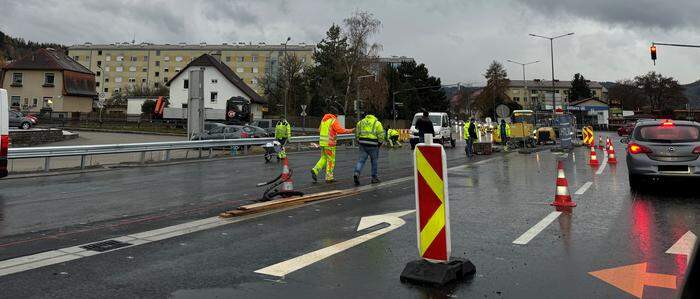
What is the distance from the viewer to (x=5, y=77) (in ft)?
208

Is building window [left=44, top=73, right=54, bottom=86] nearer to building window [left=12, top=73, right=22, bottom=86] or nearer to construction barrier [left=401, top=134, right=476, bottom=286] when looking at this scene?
building window [left=12, top=73, right=22, bottom=86]

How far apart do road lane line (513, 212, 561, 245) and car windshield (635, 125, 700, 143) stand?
3842 millimetres

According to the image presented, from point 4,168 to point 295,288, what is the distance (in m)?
8.99

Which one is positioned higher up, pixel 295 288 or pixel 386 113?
pixel 386 113

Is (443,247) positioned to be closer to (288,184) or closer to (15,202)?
(288,184)

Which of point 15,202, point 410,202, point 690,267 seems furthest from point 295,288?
point 15,202

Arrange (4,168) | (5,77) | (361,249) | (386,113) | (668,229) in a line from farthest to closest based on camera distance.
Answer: (386,113), (5,77), (4,168), (668,229), (361,249)

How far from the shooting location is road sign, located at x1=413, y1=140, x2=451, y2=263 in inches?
172

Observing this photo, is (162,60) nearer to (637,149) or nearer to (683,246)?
(637,149)

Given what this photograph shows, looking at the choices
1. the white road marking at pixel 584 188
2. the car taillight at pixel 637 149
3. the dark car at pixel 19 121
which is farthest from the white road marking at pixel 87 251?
the dark car at pixel 19 121

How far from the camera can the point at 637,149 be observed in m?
9.85

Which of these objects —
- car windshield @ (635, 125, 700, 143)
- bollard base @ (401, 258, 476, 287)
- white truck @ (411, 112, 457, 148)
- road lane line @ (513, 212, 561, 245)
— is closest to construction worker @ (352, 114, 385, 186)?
road lane line @ (513, 212, 561, 245)

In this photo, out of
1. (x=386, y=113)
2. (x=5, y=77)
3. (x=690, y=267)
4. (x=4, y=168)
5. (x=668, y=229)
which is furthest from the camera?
(x=386, y=113)

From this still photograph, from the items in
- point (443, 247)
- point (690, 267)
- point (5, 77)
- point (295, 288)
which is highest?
point (5, 77)
